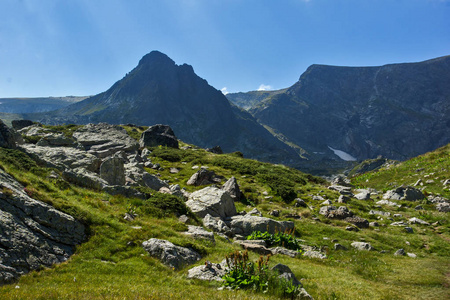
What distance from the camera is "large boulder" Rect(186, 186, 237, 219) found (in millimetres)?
22844

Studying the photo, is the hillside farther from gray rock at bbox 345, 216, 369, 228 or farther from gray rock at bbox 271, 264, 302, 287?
gray rock at bbox 271, 264, 302, 287

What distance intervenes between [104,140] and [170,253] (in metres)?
49.5

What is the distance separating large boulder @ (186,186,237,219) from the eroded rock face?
37.8 feet

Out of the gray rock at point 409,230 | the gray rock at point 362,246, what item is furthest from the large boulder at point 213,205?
the gray rock at point 409,230

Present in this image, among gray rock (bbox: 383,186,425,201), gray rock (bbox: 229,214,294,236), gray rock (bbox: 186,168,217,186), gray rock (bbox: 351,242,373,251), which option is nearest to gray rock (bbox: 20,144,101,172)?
gray rock (bbox: 186,168,217,186)

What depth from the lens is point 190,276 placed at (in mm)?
10867

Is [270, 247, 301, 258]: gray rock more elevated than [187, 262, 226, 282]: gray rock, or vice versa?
[187, 262, 226, 282]: gray rock

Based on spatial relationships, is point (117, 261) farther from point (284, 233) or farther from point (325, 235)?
point (325, 235)

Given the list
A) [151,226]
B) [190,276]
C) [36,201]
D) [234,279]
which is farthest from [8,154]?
[234,279]

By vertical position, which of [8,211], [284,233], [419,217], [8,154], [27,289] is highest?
→ [8,154]

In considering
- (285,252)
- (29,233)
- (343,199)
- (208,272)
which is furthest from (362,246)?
(29,233)

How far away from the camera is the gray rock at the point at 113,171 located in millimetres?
25714

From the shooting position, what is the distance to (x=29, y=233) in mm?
10477

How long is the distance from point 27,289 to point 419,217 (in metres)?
33.1
